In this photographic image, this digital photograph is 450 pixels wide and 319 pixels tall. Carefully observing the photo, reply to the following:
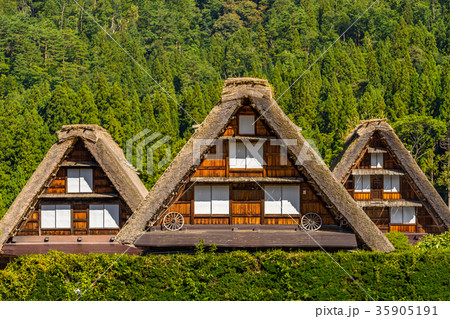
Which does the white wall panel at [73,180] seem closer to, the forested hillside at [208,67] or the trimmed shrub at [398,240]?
the trimmed shrub at [398,240]

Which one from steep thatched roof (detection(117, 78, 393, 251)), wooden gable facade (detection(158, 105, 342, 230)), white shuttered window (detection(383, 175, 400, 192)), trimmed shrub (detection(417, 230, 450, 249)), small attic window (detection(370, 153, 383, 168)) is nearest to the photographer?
steep thatched roof (detection(117, 78, 393, 251))

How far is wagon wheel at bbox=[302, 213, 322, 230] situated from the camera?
18000mm

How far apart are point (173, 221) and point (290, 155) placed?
3849mm

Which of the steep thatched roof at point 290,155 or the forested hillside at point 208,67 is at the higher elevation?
the forested hillside at point 208,67

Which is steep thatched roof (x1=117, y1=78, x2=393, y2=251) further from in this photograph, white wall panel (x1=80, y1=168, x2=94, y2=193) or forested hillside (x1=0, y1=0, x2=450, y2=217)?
forested hillside (x1=0, y1=0, x2=450, y2=217)

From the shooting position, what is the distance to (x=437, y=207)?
29.2 meters

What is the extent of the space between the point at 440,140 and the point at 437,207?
36.0 m

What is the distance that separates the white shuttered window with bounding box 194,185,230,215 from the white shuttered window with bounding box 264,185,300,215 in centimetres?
118

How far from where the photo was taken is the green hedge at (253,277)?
16.5m

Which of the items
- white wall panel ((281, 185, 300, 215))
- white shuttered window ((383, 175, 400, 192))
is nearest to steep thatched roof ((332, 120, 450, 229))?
white shuttered window ((383, 175, 400, 192))

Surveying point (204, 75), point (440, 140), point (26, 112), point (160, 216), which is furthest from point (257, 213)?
point (204, 75)

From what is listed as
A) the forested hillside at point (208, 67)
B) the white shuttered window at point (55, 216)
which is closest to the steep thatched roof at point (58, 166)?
the white shuttered window at point (55, 216)

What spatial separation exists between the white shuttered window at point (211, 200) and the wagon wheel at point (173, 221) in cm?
56

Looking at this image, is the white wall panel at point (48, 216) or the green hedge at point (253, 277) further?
the white wall panel at point (48, 216)
